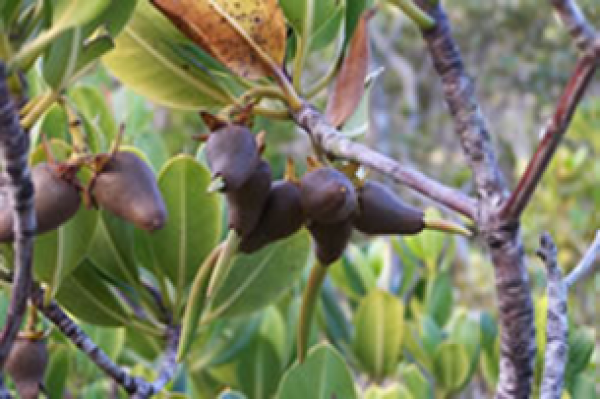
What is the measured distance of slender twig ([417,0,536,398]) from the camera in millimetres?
559

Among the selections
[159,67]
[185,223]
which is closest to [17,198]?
[159,67]

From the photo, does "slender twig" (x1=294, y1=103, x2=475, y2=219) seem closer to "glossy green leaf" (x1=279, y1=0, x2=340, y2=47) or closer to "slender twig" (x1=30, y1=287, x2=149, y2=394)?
"glossy green leaf" (x1=279, y1=0, x2=340, y2=47)

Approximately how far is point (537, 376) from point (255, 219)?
0.40m

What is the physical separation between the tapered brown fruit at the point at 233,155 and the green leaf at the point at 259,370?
644 mm

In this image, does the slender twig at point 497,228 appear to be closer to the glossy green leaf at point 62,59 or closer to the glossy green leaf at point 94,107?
the glossy green leaf at point 62,59

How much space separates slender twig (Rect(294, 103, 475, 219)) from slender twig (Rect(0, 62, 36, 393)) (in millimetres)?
225

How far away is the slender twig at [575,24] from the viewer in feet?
1.62

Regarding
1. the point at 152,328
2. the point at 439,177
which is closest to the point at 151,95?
the point at 152,328

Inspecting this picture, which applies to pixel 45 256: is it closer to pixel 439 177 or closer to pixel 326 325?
pixel 326 325

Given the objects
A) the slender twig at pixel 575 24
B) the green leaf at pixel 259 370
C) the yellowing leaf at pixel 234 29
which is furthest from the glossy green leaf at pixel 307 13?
the green leaf at pixel 259 370

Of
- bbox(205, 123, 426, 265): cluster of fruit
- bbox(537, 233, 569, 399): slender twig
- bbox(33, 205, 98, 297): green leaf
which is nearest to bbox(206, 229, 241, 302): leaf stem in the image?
bbox(205, 123, 426, 265): cluster of fruit

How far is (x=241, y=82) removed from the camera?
0.76 m

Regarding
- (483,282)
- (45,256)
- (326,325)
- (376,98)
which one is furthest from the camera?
(376,98)

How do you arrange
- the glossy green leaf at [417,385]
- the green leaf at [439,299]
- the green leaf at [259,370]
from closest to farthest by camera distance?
1. the glossy green leaf at [417,385]
2. the green leaf at [259,370]
3. the green leaf at [439,299]
